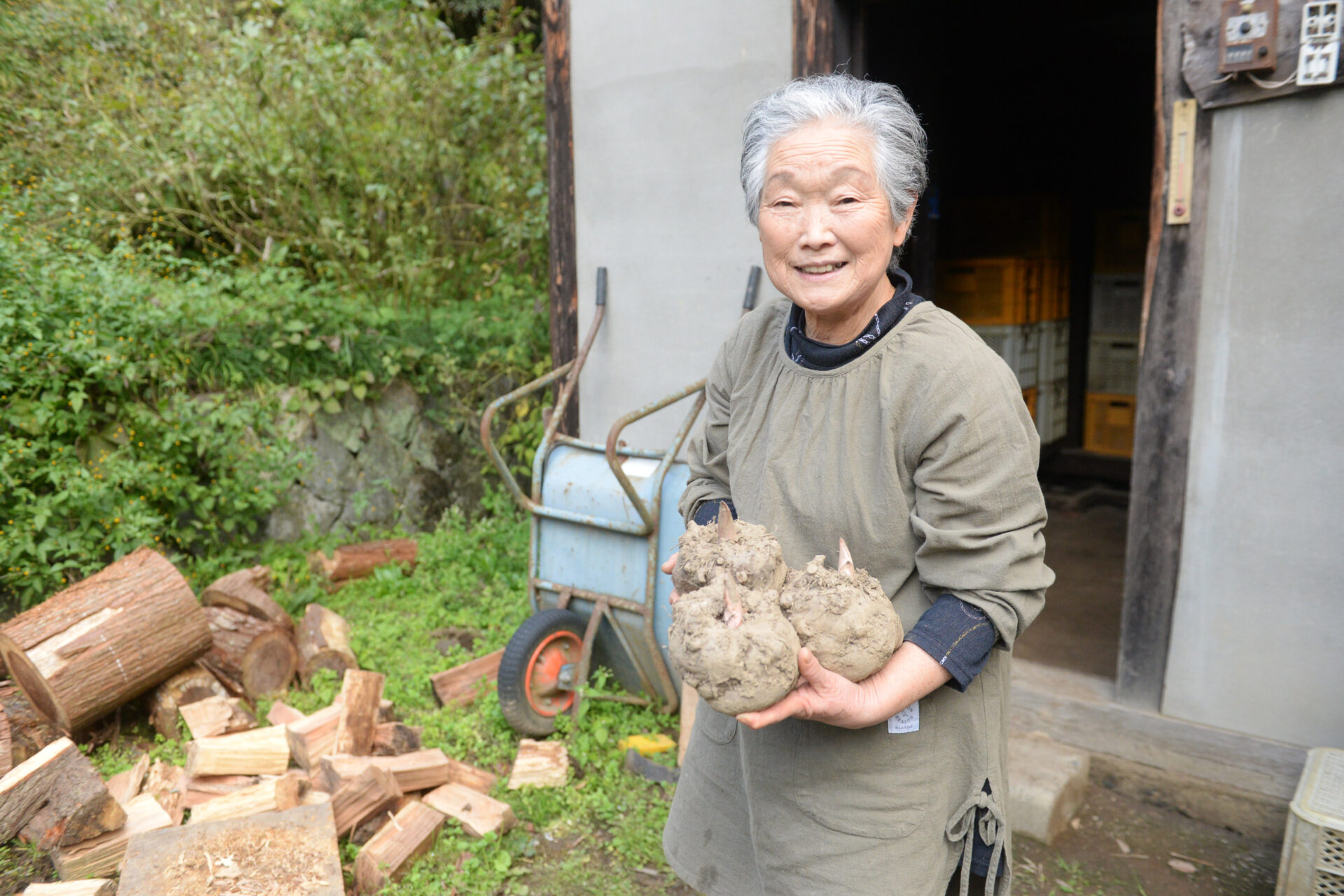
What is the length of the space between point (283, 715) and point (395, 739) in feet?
1.66

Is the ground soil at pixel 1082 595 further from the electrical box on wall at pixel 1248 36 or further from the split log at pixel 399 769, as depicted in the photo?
the split log at pixel 399 769

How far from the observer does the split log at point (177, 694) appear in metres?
3.25

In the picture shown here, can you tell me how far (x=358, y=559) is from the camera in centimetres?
457

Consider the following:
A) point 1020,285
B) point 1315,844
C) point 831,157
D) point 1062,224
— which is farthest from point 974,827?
point 1062,224

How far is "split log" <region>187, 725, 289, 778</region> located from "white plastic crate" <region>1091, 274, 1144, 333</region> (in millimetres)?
6327

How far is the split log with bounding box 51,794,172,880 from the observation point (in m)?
2.46

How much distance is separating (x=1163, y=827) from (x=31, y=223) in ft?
19.1

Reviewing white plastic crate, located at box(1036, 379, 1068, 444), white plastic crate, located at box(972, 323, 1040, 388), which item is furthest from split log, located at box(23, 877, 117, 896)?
white plastic crate, located at box(1036, 379, 1068, 444)

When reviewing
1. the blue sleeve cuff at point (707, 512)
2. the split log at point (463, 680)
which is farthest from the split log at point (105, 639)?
the blue sleeve cuff at point (707, 512)

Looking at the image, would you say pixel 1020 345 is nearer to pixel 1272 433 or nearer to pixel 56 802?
pixel 1272 433

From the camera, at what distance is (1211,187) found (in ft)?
8.85

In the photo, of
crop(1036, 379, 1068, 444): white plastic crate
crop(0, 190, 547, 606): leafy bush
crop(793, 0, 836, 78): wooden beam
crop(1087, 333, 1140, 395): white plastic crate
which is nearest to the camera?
crop(793, 0, 836, 78): wooden beam

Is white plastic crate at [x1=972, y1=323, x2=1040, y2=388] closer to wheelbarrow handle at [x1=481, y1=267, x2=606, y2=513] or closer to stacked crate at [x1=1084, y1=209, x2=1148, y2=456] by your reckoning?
stacked crate at [x1=1084, y1=209, x2=1148, y2=456]

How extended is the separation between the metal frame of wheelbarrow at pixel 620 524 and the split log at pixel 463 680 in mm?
317
